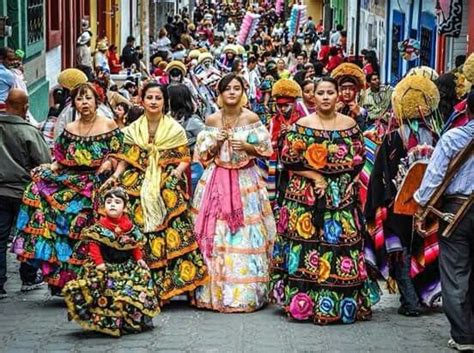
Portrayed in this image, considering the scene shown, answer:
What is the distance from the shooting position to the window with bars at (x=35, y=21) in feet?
74.5

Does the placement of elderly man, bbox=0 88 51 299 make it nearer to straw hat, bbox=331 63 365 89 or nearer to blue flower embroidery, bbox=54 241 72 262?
blue flower embroidery, bbox=54 241 72 262

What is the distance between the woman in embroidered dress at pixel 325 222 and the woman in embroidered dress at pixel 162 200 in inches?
33.8

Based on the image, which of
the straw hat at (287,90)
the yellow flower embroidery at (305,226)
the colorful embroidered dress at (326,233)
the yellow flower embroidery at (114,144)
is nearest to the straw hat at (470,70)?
the colorful embroidered dress at (326,233)

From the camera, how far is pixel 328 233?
978 centimetres

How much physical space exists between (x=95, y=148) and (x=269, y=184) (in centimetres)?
245

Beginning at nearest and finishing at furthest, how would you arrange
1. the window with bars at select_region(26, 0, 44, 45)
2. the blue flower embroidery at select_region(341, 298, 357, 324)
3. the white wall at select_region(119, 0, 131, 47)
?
the blue flower embroidery at select_region(341, 298, 357, 324), the window with bars at select_region(26, 0, 44, 45), the white wall at select_region(119, 0, 131, 47)

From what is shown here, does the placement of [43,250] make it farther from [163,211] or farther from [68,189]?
[163,211]

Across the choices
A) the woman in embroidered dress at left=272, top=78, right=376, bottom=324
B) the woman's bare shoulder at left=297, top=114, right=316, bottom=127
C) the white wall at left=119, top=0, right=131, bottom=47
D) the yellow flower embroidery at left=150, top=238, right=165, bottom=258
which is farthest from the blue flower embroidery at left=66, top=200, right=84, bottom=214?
the white wall at left=119, top=0, right=131, bottom=47

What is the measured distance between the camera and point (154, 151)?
34.0ft

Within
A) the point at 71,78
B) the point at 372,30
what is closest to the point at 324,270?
the point at 71,78

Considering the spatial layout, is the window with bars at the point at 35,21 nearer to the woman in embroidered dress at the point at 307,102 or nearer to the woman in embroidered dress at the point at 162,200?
the woman in embroidered dress at the point at 307,102

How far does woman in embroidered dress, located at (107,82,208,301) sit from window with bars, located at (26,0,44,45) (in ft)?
39.8

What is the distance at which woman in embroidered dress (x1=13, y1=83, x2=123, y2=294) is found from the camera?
33.8ft

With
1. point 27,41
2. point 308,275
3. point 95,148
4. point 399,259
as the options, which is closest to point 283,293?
point 308,275
